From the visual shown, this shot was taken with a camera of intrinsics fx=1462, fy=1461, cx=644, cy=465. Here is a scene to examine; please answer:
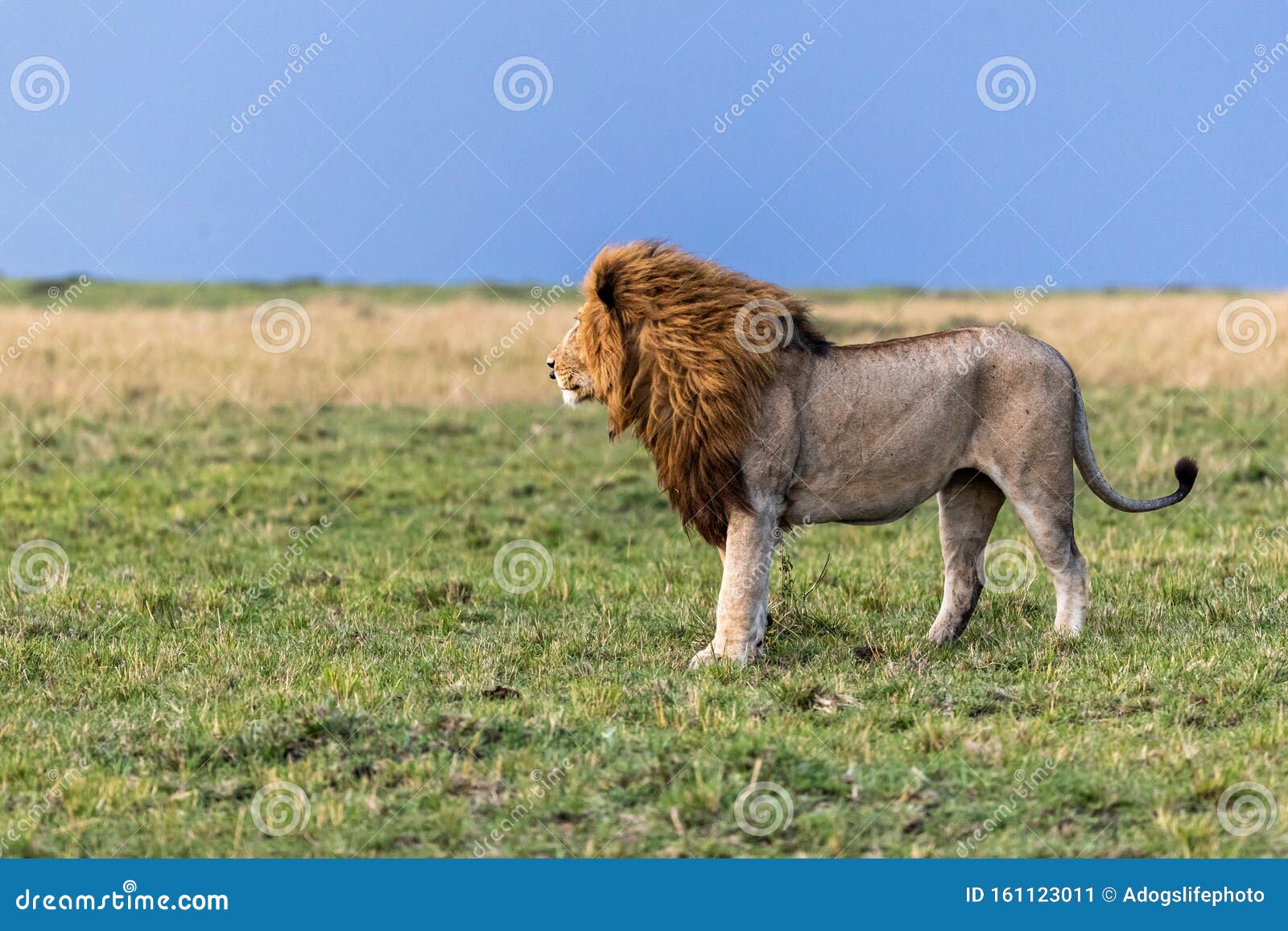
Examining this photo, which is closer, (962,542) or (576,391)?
(576,391)

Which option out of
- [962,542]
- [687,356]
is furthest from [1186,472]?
[687,356]

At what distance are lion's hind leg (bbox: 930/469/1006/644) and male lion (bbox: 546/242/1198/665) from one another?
34cm

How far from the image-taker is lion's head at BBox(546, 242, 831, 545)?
7.81 meters

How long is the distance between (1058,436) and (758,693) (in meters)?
2.39

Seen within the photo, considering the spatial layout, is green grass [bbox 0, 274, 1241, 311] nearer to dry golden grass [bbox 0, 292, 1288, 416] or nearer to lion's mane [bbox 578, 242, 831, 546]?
dry golden grass [bbox 0, 292, 1288, 416]

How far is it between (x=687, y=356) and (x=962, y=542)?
2157 mm

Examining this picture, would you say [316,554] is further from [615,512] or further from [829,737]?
[829,737]

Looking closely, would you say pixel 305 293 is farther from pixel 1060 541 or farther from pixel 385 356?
pixel 1060 541

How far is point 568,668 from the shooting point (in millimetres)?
8055

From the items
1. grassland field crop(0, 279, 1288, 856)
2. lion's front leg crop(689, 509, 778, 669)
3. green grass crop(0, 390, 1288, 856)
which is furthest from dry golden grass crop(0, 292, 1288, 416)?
lion's front leg crop(689, 509, 778, 669)

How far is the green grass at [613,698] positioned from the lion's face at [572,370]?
1.49m

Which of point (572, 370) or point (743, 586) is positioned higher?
point (572, 370)

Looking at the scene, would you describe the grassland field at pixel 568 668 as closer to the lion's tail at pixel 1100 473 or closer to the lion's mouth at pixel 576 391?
the lion's tail at pixel 1100 473

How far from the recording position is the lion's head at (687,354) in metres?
7.81
